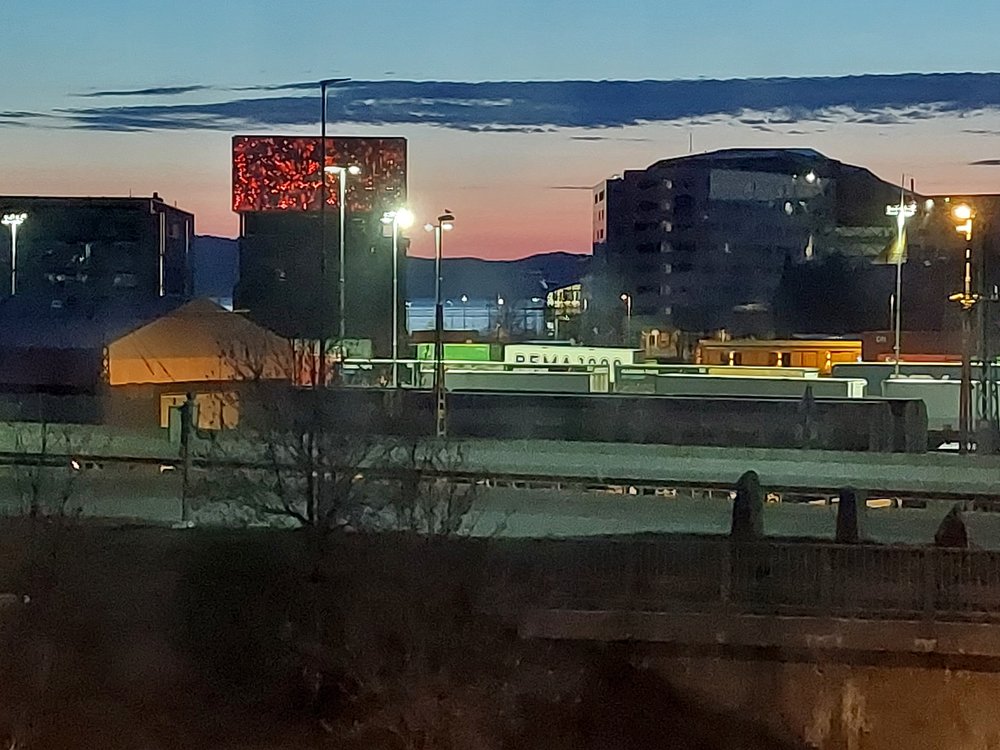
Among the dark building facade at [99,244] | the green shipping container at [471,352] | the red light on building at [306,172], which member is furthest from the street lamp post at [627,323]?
the dark building facade at [99,244]

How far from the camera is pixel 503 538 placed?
8484 mm

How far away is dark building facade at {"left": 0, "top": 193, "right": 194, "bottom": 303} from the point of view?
41875 millimetres

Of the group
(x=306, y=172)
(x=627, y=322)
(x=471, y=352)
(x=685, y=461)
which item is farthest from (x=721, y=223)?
(x=685, y=461)

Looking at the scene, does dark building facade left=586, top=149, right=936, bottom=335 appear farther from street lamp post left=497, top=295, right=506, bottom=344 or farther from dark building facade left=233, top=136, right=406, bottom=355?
dark building facade left=233, top=136, right=406, bottom=355

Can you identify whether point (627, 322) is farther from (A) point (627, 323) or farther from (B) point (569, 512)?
(B) point (569, 512)

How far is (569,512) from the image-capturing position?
1127 cm

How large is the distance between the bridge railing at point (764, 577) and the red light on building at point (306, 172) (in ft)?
85.8

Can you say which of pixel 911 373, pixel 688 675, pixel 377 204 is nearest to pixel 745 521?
pixel 688 675

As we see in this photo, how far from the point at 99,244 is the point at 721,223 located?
27482 mm

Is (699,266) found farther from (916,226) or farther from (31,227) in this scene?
(31,227)

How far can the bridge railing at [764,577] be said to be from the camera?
7930mm

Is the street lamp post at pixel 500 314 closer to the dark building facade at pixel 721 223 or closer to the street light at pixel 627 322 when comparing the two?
the street light at pixel 627 322

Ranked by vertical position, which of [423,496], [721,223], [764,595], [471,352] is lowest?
[764,595]

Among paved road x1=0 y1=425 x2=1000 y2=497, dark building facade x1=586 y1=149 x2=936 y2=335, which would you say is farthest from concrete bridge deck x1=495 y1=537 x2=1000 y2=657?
dark building facade x1=586 y1=149 x2=936 y2=335
